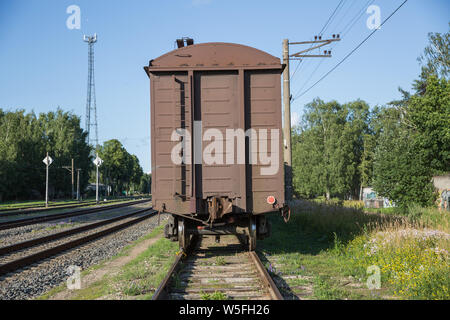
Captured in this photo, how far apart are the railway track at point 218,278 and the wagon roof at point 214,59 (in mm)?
4062

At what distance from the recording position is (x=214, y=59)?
775 centimetres

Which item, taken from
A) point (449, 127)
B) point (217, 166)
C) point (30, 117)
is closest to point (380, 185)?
point (449, 127)

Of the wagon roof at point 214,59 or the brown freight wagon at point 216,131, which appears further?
the wagon roof at point 214,59

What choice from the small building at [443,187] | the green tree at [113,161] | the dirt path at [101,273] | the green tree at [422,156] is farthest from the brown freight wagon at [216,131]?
the green tree at [113,161]

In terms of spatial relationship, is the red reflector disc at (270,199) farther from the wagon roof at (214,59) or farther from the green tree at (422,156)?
the green tree at (422,156)

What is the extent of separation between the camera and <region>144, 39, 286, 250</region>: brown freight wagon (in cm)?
750

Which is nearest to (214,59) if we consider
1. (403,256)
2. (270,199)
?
(270,199)

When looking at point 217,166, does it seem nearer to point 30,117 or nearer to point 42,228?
point 42,228

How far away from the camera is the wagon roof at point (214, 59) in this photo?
25.1ft

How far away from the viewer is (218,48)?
783 centimetres

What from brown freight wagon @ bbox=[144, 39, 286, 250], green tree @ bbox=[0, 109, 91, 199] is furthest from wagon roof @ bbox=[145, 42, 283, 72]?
green tree @ bbox=[0, 109, 91, 199]

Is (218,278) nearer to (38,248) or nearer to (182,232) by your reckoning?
(182,232)

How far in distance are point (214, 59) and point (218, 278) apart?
14.9 ft

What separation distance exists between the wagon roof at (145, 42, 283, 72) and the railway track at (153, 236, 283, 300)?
13.3 ft
